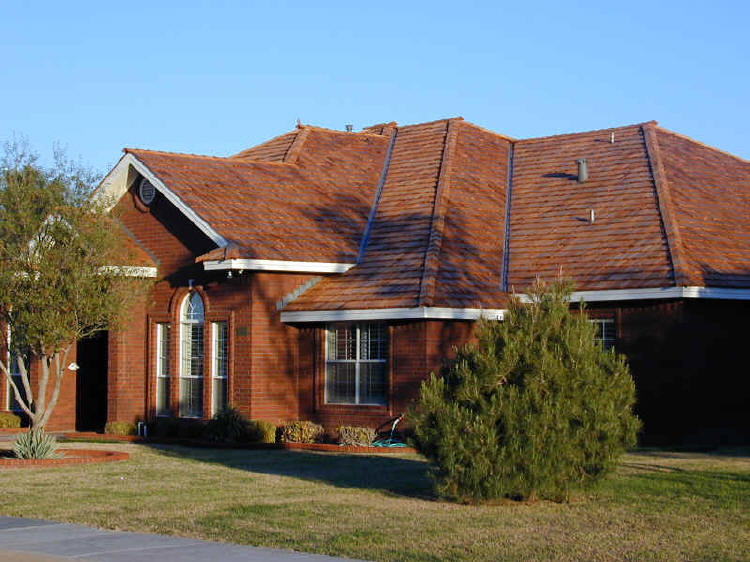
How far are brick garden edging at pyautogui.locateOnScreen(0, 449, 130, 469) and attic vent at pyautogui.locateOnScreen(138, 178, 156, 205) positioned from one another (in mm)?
6944

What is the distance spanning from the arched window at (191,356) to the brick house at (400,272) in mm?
45

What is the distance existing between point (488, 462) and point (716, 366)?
10228 mm

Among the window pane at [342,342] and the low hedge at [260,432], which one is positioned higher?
the window pane at [342,342]

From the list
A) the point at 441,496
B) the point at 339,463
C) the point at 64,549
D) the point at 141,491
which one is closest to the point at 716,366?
the point at 339,463

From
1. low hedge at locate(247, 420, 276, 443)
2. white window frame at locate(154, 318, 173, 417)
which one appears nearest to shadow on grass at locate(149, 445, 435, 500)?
low hedge at locate(247, 420, 276, 443)

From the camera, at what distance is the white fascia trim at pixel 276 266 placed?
22.6 meters

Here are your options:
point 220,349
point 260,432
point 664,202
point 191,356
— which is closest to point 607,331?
point 664,202

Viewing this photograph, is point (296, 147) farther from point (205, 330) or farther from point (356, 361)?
point (356, 361)

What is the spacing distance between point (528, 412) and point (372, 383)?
10.2 meters

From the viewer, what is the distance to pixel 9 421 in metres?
27.6

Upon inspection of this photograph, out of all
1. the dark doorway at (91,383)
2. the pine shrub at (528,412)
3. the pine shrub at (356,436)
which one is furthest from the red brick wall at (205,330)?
the pine shrub at (528,412)

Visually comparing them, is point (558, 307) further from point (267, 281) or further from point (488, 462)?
point (267, 281)

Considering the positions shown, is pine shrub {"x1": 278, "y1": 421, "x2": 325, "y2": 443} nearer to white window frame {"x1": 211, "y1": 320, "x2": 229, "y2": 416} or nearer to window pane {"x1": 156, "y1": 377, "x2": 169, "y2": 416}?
white window frame {"x1": 211, "y1": 320, "x2": 229, "y2": 416}

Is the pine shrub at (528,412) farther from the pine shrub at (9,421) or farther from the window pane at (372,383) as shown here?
the pine shrub at (9,421)
